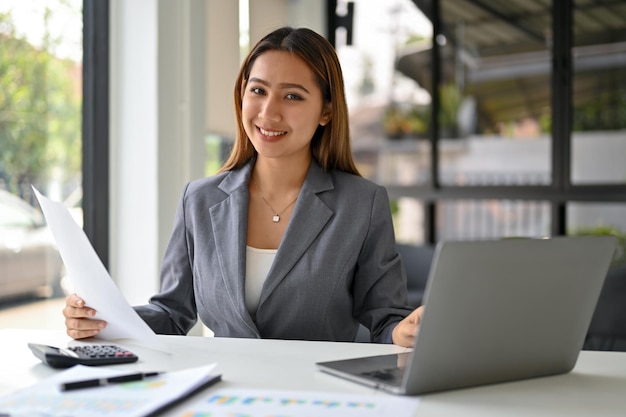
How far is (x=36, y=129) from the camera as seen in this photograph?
307 centimetres

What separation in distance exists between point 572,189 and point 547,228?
1.56 ft

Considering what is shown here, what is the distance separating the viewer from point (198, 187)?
223 centimetres

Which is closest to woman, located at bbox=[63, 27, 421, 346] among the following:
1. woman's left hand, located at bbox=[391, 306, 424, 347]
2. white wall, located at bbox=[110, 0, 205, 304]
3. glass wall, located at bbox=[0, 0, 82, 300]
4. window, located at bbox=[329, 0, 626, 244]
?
woman's left hand, located at bbox=[391, 306, 424, 347]

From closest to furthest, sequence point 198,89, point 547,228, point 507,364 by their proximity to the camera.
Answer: point 507,364
point 198,89
point 547,228

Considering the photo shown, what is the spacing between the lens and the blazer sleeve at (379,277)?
2.08 m

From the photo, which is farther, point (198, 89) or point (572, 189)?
point (572, 189)

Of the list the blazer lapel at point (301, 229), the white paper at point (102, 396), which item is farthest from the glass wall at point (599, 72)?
the white paper at point (102, 396)

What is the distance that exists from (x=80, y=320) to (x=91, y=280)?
0.56 ft

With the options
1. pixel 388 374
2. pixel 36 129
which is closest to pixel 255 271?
pixel 388 374

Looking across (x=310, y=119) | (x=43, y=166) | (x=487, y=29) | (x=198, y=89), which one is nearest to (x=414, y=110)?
(x=487, y=29)

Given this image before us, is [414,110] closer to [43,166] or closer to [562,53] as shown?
[562,53]

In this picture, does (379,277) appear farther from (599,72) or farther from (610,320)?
(599,72)

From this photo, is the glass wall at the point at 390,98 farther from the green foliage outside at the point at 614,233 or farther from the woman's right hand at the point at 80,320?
the woman's right hand at the point at 80,320

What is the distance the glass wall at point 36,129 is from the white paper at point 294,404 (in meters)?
1.86
